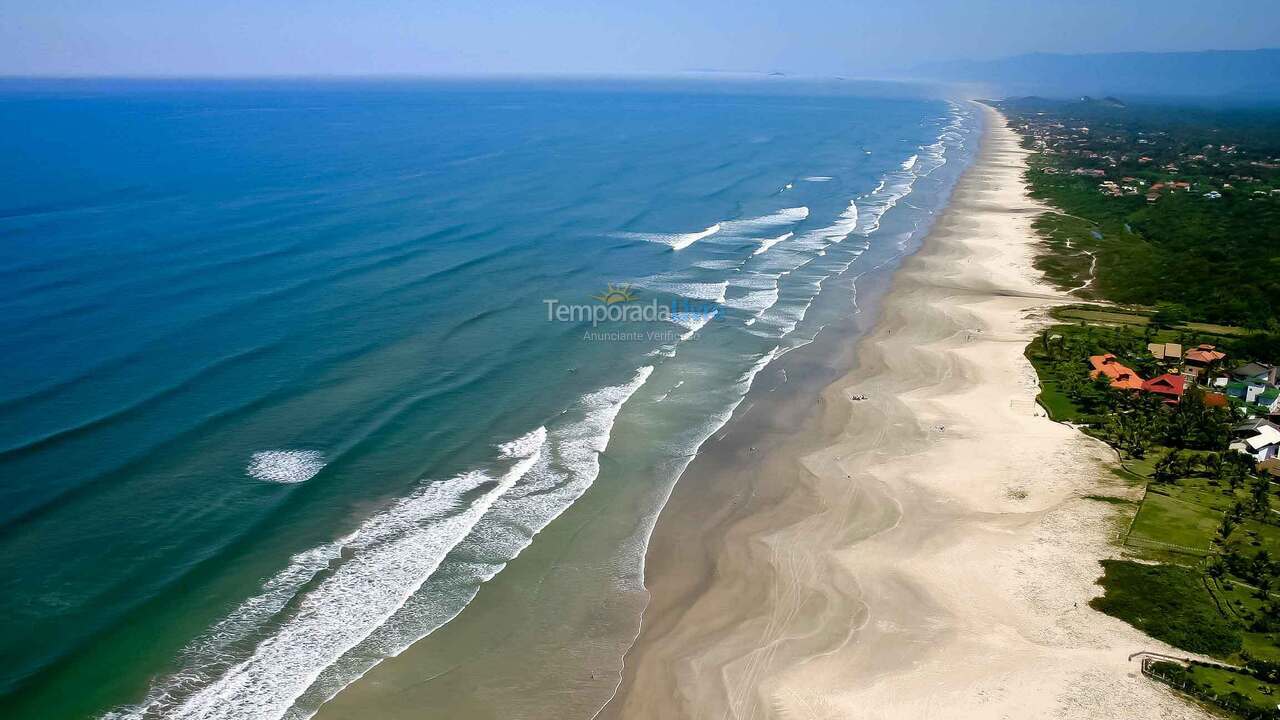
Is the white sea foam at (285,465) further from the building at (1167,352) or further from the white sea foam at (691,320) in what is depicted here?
the building at (1167,352)

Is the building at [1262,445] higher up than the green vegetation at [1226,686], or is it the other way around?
the building at [1262,445]

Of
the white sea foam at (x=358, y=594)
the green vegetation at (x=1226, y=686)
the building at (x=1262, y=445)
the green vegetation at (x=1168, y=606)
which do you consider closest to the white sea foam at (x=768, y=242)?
the building at (x=1262, y=445)

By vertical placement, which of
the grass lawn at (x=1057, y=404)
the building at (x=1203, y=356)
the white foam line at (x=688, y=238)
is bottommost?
the grass lawn at (x=1057, y=404)

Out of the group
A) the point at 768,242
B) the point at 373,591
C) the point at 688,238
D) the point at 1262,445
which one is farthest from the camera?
the point at 768,242

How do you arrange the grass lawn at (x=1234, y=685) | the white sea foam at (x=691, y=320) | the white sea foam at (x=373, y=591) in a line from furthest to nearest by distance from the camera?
the white sea foam at (x=691, y=320) < the white sea foam at (x=373, y=591) < the grass lawn at (x=1234, y=685)

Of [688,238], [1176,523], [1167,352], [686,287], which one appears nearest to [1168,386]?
[1167,352]

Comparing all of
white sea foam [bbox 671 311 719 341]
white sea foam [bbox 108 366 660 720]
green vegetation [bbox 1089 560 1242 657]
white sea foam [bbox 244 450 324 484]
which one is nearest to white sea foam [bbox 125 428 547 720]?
white sea foam [bbox 108 366 660 720]

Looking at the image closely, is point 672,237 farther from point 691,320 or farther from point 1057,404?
point 1057,404
